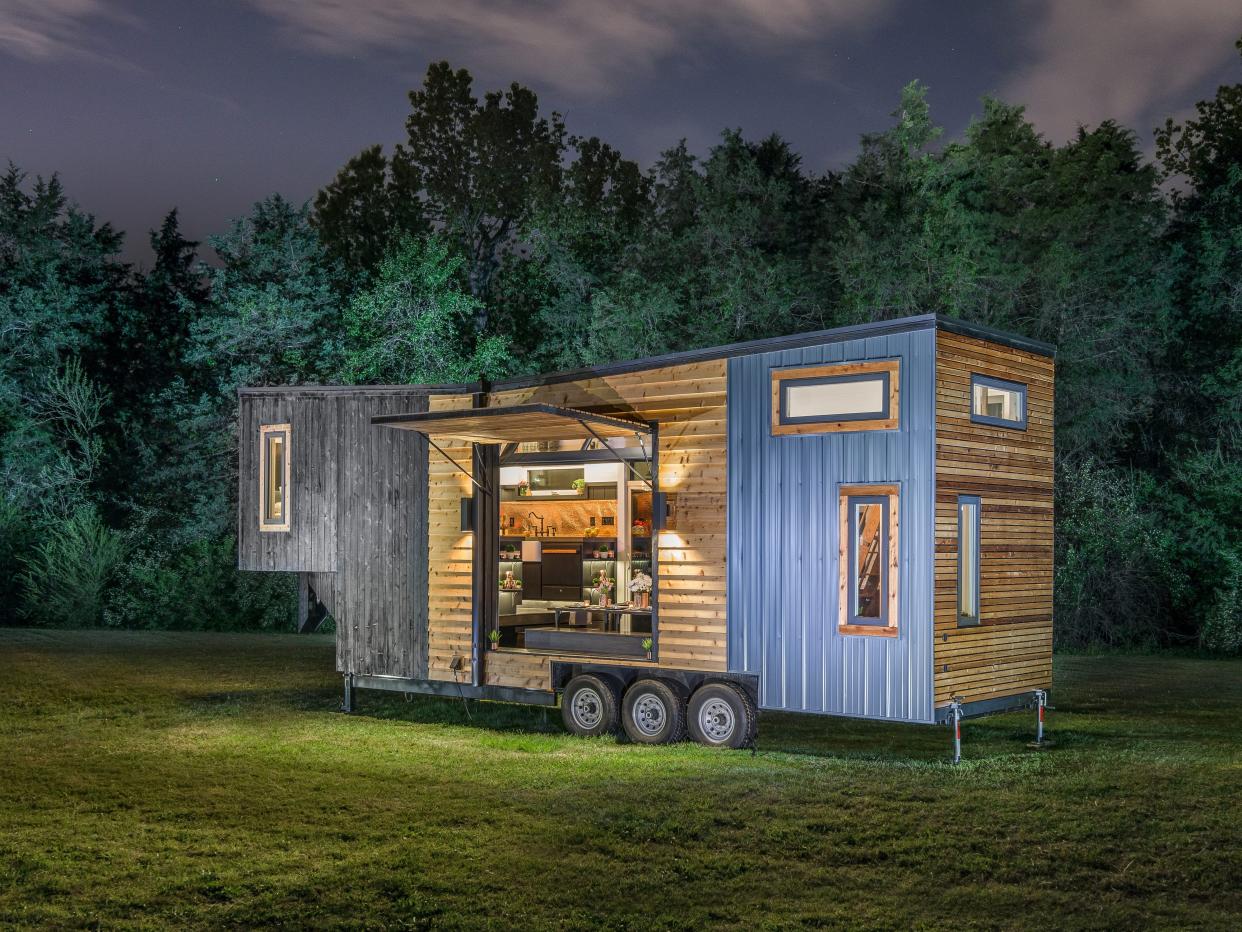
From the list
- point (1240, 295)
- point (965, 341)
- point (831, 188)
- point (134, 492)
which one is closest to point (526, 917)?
point (965, 341)

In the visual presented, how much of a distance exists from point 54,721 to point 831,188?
835 inches

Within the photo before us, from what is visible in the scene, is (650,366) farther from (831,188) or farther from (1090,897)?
(831,188)

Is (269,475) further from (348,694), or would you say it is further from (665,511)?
(665,511)

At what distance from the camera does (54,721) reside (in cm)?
1477

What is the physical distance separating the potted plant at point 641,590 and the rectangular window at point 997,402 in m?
4.71

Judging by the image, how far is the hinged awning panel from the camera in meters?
12.3

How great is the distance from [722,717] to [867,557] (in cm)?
209

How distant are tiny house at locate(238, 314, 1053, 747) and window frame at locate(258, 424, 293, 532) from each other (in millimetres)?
36

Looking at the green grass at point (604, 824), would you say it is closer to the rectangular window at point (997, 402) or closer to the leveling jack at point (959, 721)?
the leveling jack at point (959, 721)

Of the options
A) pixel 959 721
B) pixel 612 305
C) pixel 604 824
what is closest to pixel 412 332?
pixel 612 305

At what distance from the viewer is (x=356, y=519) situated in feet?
50.1

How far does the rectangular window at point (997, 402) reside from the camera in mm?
11511

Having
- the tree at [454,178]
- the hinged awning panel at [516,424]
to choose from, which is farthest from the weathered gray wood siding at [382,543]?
the tree at [454,178]

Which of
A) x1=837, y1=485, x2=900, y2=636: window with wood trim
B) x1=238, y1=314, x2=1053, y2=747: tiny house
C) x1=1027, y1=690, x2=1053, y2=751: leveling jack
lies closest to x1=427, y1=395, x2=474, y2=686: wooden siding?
x1=238, y1=314, x2=1053, y2=747: tiny house
